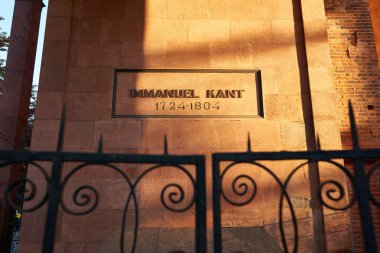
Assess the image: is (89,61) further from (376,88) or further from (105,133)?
(376,88)

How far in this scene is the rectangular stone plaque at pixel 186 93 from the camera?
5.33m

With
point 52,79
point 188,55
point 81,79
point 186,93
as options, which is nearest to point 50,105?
point 52,79

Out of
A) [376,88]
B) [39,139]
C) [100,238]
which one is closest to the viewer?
[100,238]

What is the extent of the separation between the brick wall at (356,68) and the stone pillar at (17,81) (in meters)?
6.97

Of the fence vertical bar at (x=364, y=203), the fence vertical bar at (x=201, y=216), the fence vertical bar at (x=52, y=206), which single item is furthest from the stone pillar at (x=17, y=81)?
the fence vertical bar at (x=364, y=203)

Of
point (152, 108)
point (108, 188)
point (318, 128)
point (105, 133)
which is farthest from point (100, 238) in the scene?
point (318, 128)

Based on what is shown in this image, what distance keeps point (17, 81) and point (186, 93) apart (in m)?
3.86

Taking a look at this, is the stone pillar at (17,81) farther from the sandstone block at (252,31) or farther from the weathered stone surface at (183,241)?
the sandstone block at (252,31)

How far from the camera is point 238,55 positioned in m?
5.69

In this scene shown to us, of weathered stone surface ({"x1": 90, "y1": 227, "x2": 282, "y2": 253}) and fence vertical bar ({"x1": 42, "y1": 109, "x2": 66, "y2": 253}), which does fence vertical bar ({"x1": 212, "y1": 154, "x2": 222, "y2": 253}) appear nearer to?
fence vertical bar ({"x1": 42, "y1": 109, "x2": 66, "y2": 253})

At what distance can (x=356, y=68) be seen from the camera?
7.20 m

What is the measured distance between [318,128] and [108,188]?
3.65 metres

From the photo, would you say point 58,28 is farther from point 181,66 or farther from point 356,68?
point 356,68

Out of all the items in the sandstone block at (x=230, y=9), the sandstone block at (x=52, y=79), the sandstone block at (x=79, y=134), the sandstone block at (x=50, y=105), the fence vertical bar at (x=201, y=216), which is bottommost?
the fence vertical bar at (x=201, y=216)
